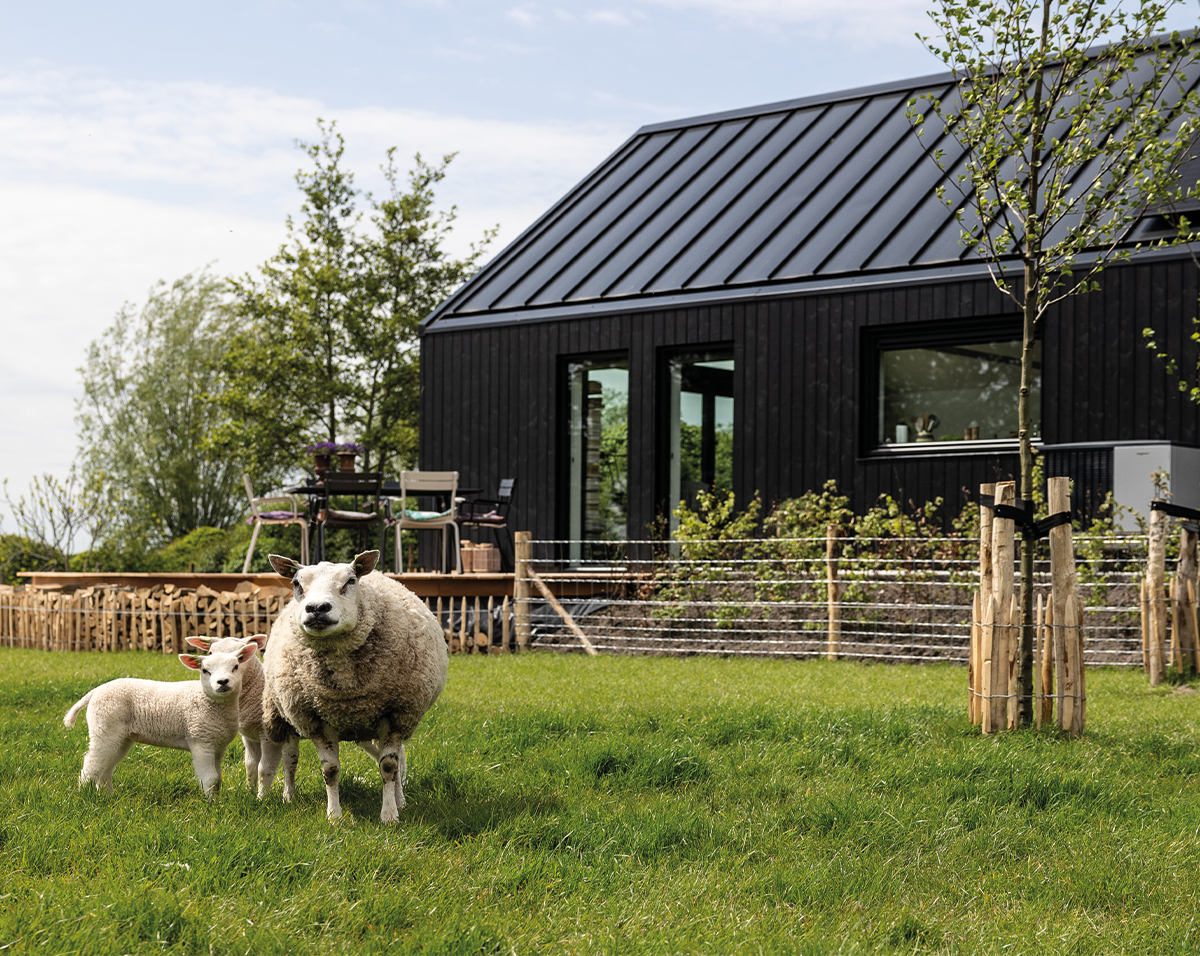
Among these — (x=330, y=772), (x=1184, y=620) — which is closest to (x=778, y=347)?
(x=1184, y=620)

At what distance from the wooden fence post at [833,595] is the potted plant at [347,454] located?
5905mm

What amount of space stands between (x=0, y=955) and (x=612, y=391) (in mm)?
14013

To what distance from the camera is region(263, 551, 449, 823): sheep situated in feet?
15.8

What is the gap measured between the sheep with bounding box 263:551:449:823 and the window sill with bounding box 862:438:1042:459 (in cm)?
974

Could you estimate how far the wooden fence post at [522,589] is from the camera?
12992 millimetres

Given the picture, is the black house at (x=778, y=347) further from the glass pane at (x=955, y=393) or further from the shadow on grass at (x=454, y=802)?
the shadow on grass at (x=454, y=802)

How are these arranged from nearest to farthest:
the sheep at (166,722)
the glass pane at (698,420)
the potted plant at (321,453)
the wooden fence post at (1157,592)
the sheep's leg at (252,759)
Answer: the sheep at (166,722) → the sheep's leg at (252,759) → the wooden fence post at (1157,592) → the potted plant at (321,453) → the glass pane at (698,420)

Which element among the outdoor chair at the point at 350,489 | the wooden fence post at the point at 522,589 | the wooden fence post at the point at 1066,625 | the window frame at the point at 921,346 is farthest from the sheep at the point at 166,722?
the window frame at the point at 921,346

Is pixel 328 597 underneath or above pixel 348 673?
above

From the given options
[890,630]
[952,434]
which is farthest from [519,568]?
[952,434]

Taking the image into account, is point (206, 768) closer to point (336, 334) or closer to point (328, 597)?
point (328, 597)

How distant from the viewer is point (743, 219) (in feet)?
56.9

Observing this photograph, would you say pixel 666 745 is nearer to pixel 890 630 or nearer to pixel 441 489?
pixel 890 630

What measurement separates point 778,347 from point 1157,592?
22.6 feet
